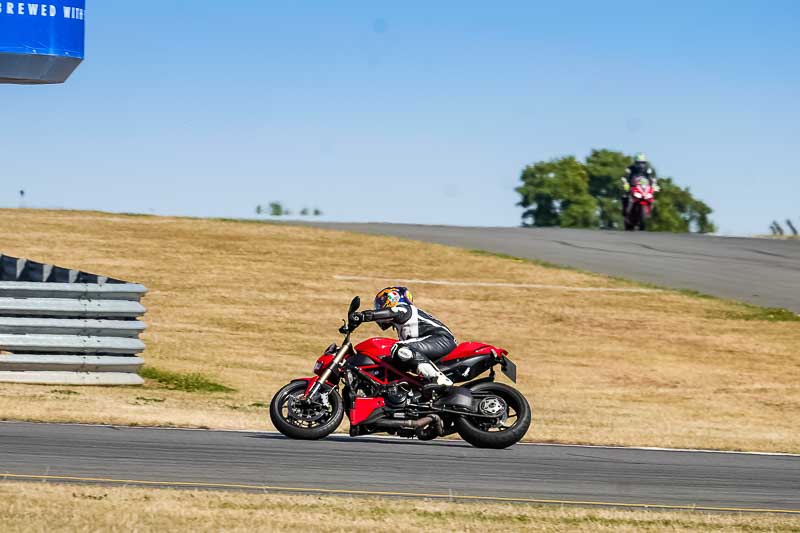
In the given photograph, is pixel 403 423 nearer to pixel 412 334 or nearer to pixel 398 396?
pixel 398 396

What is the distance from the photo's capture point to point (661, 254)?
3644 cm

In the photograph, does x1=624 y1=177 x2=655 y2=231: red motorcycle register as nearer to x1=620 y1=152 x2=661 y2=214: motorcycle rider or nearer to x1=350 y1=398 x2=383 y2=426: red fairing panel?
x1=620 y1=152 x2=661 y2=214: motorcycle rider

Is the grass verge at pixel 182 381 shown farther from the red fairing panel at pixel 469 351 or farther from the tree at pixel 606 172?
the tree at pixel 606 172

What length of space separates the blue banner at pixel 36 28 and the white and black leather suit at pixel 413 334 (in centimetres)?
973

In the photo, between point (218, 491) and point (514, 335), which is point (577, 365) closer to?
point (514, 335)

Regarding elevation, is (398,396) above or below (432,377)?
below

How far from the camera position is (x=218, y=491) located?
28.8 ft

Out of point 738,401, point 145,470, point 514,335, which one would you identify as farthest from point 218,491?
point 514,335

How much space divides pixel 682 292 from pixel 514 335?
22.3 feet

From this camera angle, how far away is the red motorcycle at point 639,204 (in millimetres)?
42219

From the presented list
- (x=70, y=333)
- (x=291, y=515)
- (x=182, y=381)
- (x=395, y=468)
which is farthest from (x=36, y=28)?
(x=291, y=515)

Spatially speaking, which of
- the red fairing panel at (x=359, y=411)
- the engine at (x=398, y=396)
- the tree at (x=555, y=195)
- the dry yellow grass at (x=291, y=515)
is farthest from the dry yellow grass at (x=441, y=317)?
the tree at (x=555, y=195)

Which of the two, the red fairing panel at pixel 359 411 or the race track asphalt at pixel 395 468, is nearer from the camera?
the race track asphalt at pixel 395 468

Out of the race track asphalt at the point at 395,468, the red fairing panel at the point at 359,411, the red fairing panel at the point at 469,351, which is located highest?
the red fairing panel at the point at 469,351
